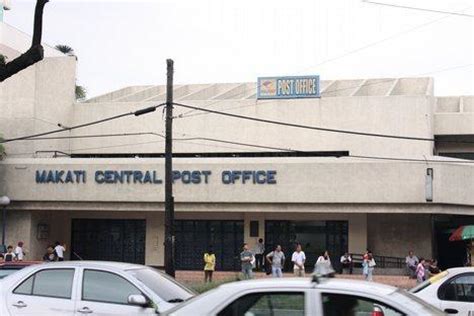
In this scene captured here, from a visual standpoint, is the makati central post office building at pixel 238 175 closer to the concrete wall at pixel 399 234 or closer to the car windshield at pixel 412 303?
the concrete wall at pixel 399 234

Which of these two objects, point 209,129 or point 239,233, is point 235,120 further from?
point 239,233

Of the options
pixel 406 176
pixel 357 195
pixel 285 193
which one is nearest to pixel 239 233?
pixel 285 193

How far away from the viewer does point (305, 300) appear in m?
5.57

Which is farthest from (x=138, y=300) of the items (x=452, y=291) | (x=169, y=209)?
(x=169, y=209)

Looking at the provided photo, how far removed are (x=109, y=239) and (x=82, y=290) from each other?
26.5m

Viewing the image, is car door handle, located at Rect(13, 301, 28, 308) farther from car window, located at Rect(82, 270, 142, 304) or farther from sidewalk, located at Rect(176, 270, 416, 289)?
sidewalk, located at Rect(176, 270, 416, 289)

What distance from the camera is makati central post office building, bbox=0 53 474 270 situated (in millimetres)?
30188

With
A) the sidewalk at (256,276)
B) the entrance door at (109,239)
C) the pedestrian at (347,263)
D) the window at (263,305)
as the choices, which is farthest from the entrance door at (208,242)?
the window at (263,305)

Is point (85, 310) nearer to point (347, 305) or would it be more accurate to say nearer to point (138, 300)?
point (138, 300)

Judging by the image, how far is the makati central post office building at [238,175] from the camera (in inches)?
1188

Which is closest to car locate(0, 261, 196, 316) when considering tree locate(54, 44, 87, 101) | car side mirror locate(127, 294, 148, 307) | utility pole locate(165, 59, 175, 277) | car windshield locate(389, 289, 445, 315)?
car side mirror locate(127, 294, 148, 307)

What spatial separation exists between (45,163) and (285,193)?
11233 millimetres

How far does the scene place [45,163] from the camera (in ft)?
107

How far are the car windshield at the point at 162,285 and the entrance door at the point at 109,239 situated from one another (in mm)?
25059
